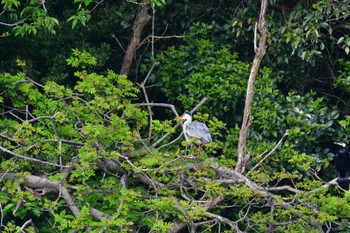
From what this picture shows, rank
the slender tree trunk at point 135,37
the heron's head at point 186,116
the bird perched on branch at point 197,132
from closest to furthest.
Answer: the bird perched on branch at point 197,132, the heron's head at point 186,116, the slender tree trunk at point 135,37

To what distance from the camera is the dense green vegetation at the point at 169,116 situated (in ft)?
32.1

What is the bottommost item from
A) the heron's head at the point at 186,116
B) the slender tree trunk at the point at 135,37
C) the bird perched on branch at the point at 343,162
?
the bird perched on branch at the point at 343,162

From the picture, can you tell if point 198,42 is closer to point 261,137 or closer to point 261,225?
point 261,137

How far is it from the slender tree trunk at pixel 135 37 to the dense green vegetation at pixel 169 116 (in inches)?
0.7

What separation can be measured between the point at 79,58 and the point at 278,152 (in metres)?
2.45

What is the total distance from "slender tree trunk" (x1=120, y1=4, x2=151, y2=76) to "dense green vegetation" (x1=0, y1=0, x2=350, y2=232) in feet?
0.06

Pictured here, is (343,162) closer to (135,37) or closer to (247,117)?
(247,117)

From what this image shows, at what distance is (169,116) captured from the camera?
12.1 metres

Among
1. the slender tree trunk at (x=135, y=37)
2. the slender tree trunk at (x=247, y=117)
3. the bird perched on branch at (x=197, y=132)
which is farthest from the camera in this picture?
the slender tree trunk at (x=135, y=37)

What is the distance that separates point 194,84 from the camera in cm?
1159

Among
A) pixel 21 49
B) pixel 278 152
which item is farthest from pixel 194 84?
pixel 21 49

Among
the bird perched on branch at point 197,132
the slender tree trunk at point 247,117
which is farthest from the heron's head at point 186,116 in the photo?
the slender tree trunk at point 247,117

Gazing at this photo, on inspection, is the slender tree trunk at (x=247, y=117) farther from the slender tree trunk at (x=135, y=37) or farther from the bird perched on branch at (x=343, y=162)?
the slender tree trunk at (x=135, y=37)

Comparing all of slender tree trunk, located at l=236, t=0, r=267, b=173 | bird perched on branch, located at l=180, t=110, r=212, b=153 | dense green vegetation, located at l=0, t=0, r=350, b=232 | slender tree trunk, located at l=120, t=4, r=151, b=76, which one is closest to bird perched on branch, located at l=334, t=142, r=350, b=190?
dense green vegetation, located at l=0, t=0, r=350, b=232
